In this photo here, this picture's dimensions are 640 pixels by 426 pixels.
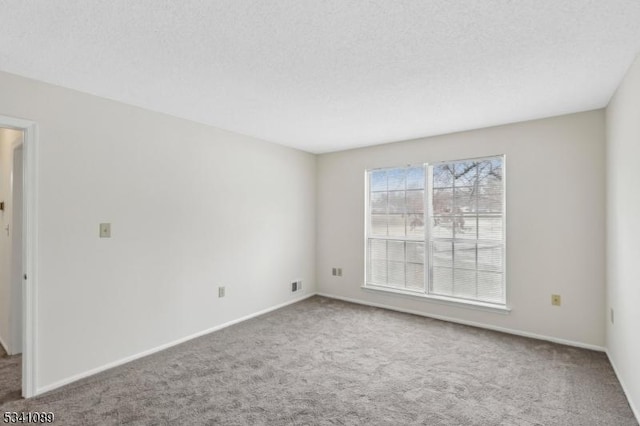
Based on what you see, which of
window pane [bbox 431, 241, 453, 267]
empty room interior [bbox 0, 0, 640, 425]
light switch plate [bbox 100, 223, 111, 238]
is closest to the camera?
empty room interior [bbox 0, 0, 640, 425]

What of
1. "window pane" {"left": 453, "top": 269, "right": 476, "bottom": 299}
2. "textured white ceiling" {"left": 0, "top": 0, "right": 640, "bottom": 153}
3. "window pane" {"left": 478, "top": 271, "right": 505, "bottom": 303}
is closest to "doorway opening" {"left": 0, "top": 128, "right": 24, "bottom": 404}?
"textured white ceiling" {"left": 0, "top": 0, "right": 640, "bottom": 153}

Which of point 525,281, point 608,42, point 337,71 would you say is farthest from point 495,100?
point 525,281

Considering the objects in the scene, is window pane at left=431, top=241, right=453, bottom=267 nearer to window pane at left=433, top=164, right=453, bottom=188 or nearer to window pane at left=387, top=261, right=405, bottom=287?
window pane at left=387, top=261, right=405, bottom=287

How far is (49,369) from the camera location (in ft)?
8.07

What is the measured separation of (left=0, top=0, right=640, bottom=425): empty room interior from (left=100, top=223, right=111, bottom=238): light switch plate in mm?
62

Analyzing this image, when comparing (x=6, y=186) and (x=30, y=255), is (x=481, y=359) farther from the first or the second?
(x=6, y=186)

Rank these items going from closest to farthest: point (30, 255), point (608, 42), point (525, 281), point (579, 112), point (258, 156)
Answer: point (608, 42) → point (30, 255) → point (579, 112) → point (525, 281) → point (258, 156)

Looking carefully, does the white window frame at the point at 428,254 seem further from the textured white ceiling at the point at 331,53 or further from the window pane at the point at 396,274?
the textured white ceiling at the point at 331,53

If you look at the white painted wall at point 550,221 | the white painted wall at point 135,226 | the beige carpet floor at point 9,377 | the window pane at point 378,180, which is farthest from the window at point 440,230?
the beige carpet floor at point 9,377

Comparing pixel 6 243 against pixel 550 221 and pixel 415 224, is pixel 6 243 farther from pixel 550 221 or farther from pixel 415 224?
pixel 550 221

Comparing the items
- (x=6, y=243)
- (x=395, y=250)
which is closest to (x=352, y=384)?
(x=395, y=250)

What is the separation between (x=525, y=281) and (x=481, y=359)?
1.11 metres

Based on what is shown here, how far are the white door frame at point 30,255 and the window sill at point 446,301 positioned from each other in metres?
3.65

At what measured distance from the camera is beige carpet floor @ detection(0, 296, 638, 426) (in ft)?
6.98
